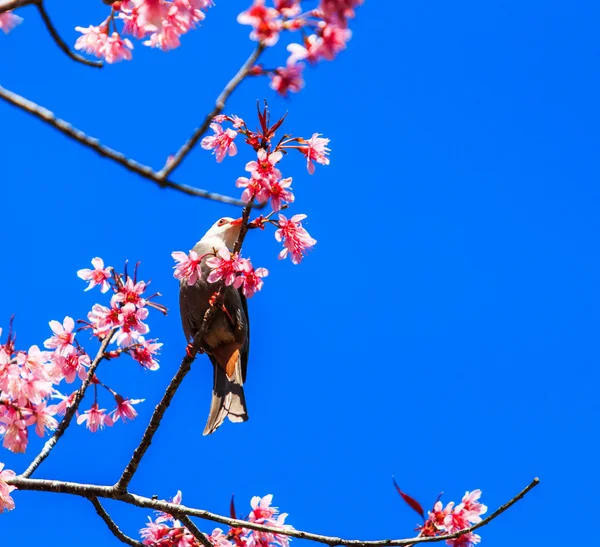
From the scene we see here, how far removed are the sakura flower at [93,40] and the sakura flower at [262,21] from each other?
1.69 meters

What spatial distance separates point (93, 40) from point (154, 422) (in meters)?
1.75

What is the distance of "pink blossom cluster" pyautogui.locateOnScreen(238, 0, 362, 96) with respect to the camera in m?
1.78

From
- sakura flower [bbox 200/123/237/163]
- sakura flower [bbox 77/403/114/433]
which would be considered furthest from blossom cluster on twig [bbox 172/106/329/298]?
sakura flower [bbox 77/403/114/433]

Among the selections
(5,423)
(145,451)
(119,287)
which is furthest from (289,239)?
(5,423)

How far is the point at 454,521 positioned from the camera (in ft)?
11.1

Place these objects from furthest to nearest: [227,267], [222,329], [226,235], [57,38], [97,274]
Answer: [226,235] → [222,329] → [97,274] → [227,267] → [57,38]

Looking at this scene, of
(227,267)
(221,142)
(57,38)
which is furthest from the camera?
(221,142)

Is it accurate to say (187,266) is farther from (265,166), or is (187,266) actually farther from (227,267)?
(265,166)

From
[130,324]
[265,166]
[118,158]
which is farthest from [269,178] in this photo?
[118,158]

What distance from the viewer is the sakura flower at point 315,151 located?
3.59 metres

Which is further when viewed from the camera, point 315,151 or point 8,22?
point 315,151

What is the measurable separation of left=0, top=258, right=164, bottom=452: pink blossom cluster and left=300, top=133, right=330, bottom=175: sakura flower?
999 mm

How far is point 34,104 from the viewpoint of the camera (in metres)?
1.58

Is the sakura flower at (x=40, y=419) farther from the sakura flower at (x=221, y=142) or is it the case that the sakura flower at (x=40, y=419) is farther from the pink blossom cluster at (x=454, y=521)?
the pink blossom cluster at (x=454, y=521)
